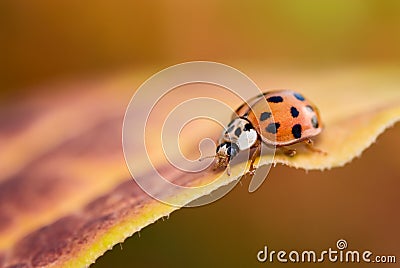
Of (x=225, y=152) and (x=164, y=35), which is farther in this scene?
(x=164, y=35)

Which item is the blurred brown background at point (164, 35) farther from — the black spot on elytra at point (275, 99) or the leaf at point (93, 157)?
the black spot on elytra at point (275, 99)

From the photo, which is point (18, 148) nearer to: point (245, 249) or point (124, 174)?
point (124, 174)

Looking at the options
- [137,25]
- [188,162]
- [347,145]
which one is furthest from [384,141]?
[137,25]

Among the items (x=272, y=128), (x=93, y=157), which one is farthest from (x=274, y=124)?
(x=93, y=157)

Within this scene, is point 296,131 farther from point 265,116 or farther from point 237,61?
point 237,61

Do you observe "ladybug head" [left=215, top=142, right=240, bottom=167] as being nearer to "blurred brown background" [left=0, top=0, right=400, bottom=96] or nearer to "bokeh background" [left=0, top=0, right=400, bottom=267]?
"bokeh background" [left=0, top=0, right=400, bottom=267]

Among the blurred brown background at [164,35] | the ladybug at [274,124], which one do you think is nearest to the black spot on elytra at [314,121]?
the ladybug at [274,124]
